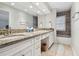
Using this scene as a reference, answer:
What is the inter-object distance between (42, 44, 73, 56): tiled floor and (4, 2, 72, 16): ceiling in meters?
0.58

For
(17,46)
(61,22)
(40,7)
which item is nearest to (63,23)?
(61,22)

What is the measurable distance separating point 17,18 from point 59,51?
2.61ft

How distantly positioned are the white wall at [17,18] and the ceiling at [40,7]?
0.22 feet

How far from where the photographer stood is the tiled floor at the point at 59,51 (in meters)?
1.61

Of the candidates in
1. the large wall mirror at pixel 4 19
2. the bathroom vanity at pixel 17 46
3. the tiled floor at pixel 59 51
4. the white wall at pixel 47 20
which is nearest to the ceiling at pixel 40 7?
the white wall at pixel 47 20

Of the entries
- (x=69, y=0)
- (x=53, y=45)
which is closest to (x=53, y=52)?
(x=53, y=45)

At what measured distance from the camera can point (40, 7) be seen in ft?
5.36

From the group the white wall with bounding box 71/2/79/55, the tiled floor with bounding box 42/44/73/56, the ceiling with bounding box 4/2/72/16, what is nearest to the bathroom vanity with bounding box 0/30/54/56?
the tiled floor with bounding box 42/44/73/56

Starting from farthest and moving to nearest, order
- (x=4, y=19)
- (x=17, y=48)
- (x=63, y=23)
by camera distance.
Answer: (x=63, y=23), (x=4, y=19), (x=17, y=48)

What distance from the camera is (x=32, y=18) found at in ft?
5.30

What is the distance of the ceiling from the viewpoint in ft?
5.02

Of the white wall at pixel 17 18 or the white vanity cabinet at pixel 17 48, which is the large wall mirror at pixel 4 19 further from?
the white vanity cabinet at pixel 17 48

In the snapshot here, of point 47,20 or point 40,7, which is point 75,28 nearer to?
point 47,20

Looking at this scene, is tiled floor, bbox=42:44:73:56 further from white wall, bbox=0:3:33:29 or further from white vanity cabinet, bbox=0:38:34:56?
white wall, bbox=0:3:33:29
